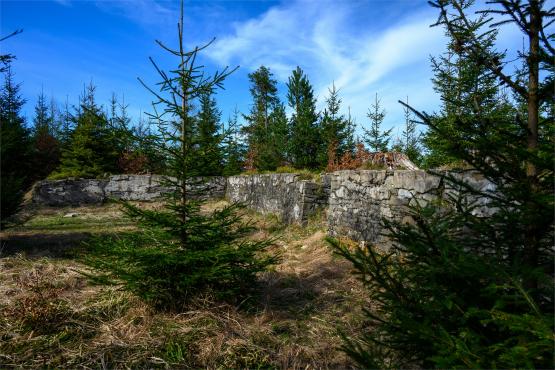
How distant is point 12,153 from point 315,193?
45.6 ft

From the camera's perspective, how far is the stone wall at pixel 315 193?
5.52 m

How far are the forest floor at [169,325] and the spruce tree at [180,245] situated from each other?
0.23m

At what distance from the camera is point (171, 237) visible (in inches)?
146

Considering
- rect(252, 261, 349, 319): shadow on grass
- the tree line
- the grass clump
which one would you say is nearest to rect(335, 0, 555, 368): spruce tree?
the tree line

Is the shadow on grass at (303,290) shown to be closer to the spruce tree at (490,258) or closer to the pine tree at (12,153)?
the spruce tree at (490,258)

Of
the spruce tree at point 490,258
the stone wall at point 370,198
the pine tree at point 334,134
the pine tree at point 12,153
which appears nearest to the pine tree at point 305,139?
the pine tree at point 334,134

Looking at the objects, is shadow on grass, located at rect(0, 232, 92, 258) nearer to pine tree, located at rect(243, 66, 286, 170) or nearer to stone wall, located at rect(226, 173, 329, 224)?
stone wall, located at rect(226, 173, 329, 224)

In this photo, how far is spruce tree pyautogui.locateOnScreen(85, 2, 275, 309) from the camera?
11.5 feet

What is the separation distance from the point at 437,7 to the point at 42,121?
3802 centimetres

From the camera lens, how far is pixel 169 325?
3.38 meters

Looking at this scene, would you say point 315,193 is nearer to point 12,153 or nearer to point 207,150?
point 207,150

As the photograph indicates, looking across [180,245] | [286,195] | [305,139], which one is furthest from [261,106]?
[180,245]

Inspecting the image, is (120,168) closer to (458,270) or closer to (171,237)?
Answer: (171,237)

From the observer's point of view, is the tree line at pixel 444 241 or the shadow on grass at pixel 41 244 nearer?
the tree line at pixel 444 241
